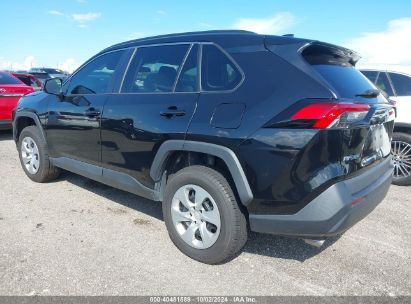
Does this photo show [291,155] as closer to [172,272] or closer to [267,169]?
[267,169]

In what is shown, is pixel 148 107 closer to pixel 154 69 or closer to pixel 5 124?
pixel 154 69

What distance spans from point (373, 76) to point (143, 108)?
3.90m

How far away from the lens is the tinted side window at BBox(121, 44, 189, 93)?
323 cm

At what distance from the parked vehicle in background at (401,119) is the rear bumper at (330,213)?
2835mm

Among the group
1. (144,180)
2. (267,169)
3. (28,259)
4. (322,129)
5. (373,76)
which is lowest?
(28,259)

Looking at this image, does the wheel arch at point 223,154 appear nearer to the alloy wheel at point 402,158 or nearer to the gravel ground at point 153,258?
the gravel ground at point 153,258

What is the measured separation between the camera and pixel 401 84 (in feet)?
17.1

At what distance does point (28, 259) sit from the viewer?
2986 millimetres

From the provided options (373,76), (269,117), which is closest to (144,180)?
(269,117)

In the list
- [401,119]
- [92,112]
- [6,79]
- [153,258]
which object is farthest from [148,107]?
[6,79]

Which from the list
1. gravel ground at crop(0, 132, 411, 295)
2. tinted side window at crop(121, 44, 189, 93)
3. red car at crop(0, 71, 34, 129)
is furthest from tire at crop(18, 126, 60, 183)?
red car at crop(0, 71, 34, 129)

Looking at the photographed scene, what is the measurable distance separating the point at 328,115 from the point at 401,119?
3466mm

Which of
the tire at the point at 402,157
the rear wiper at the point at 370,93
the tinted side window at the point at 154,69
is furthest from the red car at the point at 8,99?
the tire at the point at 402,157

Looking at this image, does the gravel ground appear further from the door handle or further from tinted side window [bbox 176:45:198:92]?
tinted side window [bbox 176:45:198:92]
